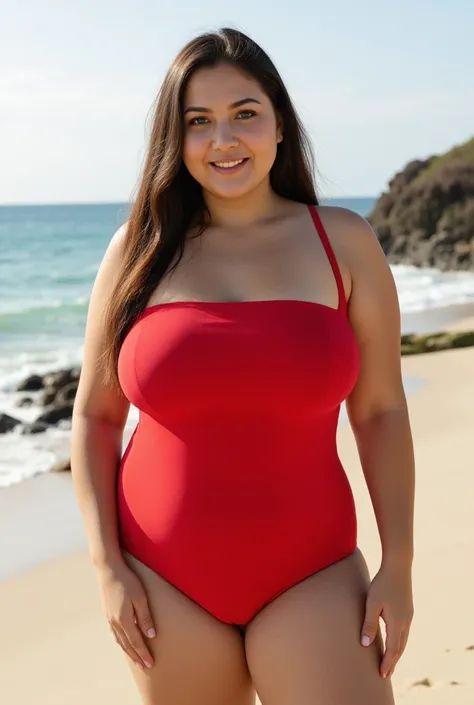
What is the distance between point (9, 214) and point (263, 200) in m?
93.1

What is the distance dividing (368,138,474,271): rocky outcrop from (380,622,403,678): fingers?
32.3 metres

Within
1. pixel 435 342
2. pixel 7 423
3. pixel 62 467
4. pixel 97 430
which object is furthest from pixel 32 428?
pixel 97 430

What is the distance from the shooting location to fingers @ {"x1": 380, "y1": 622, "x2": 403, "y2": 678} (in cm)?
223

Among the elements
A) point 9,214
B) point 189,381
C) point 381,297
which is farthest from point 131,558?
point 9,214

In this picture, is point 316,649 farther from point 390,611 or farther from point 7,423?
point 7,423

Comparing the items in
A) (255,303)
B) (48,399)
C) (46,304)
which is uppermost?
(255,303)

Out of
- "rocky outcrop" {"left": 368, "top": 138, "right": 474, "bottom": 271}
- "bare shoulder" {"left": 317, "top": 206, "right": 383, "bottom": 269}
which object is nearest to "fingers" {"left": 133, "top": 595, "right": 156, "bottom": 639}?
"bare shoulder" {"left": 317, "top": 206, "right": 383, "bottom": 269}

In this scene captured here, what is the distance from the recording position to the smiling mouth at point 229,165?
247 cm

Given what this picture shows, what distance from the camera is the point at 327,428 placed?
7.75 feet

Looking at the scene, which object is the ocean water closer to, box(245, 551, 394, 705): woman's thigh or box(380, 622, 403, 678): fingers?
box(245, 551, 394, 705): woman's thigh

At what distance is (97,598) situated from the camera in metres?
5.64

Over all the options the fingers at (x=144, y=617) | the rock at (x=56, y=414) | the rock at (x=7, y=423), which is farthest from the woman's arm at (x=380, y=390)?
the rock at (x=56, y=414)

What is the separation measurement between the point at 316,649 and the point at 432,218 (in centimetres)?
4022

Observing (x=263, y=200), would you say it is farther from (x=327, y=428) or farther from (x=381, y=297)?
(x=327, y=428)
